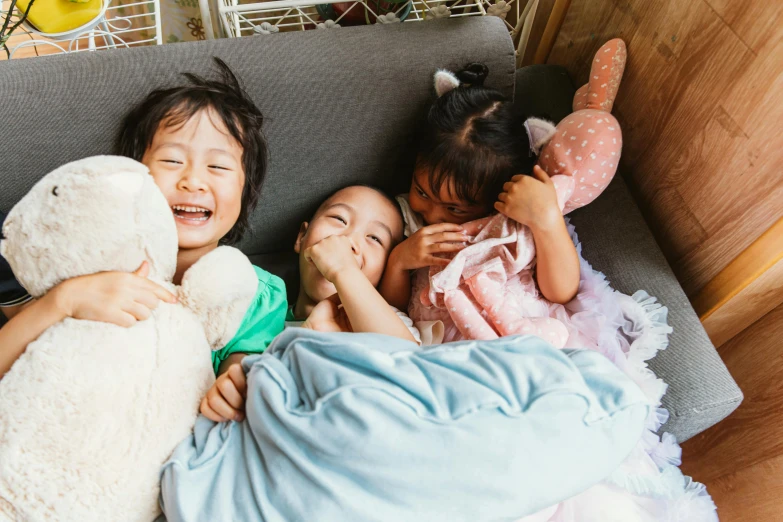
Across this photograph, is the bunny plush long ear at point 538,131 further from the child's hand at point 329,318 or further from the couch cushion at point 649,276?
the child's hand at point 329,318

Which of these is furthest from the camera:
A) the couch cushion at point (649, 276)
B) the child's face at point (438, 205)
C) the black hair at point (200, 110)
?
the child's face at point (438, 205)

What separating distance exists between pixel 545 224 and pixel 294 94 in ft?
1.83

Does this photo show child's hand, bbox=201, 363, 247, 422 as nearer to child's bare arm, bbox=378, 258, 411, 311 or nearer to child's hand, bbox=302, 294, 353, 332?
child's hand, bbox=302, 294, 353, 332

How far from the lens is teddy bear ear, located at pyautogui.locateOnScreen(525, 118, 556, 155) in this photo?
0.99 meters

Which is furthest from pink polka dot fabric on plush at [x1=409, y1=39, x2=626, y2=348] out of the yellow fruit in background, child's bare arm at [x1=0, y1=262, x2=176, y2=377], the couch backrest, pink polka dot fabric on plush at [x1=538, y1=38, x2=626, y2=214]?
the yellow fruit in background

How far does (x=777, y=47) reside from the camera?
0.74 meters

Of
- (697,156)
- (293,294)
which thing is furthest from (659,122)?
(293,294)

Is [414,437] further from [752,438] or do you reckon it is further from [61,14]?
[61,14]

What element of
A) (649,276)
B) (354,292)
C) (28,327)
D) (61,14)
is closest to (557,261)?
(649,276)

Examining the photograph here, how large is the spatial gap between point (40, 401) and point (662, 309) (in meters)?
0.93

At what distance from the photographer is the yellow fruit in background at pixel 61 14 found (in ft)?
4.15

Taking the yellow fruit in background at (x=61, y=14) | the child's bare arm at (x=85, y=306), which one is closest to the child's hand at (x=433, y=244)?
the child's bare arm at (x=85, y=306)

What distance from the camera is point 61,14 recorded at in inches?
50.4

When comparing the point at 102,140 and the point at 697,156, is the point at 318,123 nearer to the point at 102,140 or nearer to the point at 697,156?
the point at 102,140
